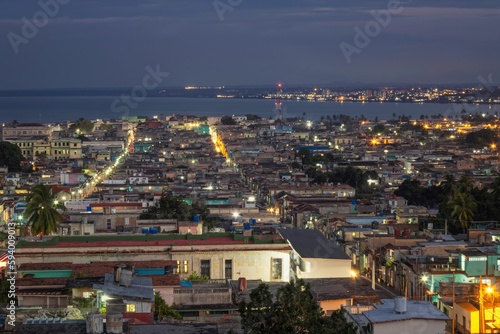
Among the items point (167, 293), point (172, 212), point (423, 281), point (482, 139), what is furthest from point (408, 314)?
point (482, 139)

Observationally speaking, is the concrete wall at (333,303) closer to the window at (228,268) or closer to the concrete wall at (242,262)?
the concrete wall at (242,262)

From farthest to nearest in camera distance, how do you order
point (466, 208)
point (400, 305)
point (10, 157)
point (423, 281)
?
point (10, 157) < point (466, 208) < point (423, 281) < point (400, 305)

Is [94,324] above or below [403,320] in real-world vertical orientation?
above

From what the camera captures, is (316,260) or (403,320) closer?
(403,320)

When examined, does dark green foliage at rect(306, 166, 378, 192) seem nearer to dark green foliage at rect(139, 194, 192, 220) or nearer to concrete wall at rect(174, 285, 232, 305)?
dark green foliage at rect(139, 194, 192, 220)

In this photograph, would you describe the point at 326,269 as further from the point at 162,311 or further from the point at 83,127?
the point at 83,127

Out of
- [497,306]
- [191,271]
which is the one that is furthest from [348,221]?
[497,306]
